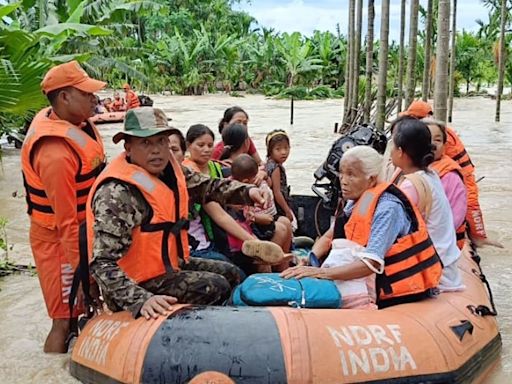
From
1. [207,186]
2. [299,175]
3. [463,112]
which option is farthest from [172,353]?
[463,112]

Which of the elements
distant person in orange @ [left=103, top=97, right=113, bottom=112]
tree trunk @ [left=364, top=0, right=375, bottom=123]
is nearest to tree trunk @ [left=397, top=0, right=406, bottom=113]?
tree trunk @ [left=364, top=0, right=375, bottom=123]

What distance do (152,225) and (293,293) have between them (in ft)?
2.48

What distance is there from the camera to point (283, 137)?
16.4ft

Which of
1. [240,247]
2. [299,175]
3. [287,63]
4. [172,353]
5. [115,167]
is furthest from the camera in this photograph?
[287,63]

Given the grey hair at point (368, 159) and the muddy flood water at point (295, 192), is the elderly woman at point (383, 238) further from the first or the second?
the muddy flood water at point (295, 192)

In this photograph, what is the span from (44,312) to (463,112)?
19.7 meters

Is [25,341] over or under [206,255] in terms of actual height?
under

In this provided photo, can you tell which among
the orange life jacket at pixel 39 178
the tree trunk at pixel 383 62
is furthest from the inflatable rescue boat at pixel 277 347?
the tree trunk at pixel 383 62

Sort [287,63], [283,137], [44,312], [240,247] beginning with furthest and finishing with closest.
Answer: [287,63]
[283,137]
[44,312]
[240,247]

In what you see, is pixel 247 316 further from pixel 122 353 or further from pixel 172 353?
pixel 122 353

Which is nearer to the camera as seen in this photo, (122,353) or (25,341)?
(122,353)

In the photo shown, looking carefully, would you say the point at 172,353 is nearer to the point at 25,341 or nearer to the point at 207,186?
the point at 207,186

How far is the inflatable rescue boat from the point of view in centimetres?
287

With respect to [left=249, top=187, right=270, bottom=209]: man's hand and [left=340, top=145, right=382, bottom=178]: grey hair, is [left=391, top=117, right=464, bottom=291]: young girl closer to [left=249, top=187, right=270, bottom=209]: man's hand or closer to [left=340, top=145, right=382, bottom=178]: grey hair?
[left=340, top=145, right=382, bottom=178]: grey hair
